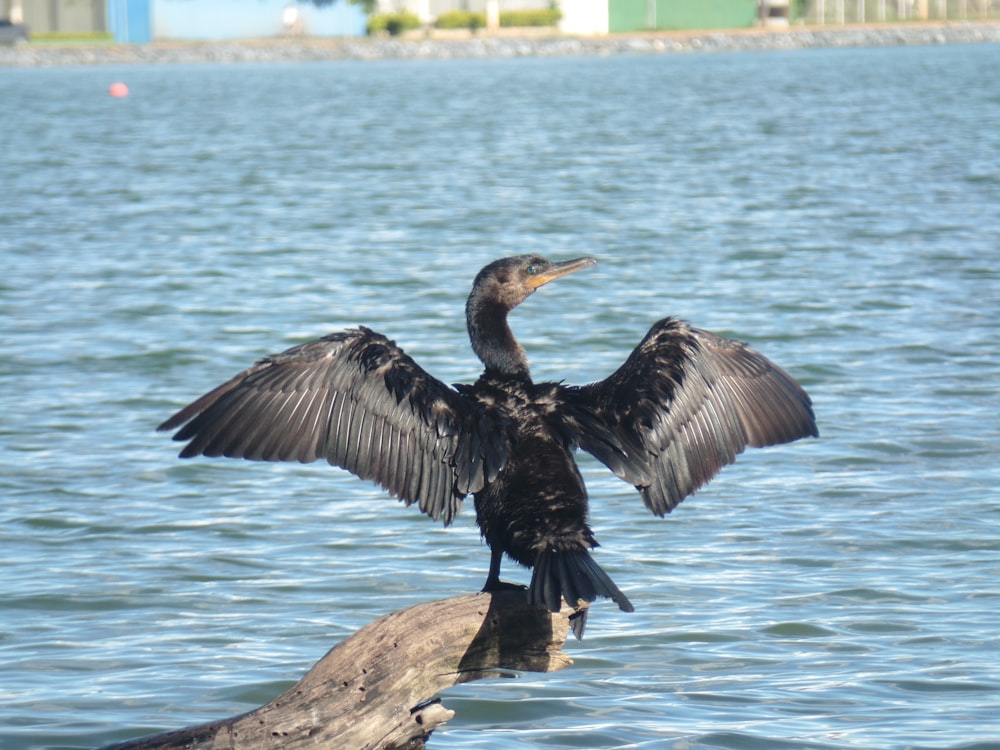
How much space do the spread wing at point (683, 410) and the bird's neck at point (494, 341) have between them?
0.18 m

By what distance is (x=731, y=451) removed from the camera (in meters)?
4.82

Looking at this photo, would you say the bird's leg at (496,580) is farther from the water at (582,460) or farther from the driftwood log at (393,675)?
the water at (582,460)

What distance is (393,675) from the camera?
4008 millimetres

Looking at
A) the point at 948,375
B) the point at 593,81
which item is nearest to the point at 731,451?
the point at 948,375

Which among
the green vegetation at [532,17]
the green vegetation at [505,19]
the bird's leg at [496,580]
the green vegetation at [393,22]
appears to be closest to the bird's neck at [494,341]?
the bird's leg at [496,580]

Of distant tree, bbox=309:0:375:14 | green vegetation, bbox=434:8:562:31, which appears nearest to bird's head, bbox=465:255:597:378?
green vegetation, bbox=434:8:562:31

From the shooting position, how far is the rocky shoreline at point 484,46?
70875 millimetres

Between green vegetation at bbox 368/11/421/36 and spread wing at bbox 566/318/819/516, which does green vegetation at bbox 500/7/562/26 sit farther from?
spread wing at bbox 566/318/819/516

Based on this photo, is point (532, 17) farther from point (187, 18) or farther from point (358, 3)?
point (187, 18)

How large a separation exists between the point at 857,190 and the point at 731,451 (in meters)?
17.4

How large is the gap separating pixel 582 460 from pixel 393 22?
66.4 metres

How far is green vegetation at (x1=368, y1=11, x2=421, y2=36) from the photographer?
7275 cm

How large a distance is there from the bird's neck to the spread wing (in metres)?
0.18

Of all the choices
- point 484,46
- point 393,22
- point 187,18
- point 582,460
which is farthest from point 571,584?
point 187,18
